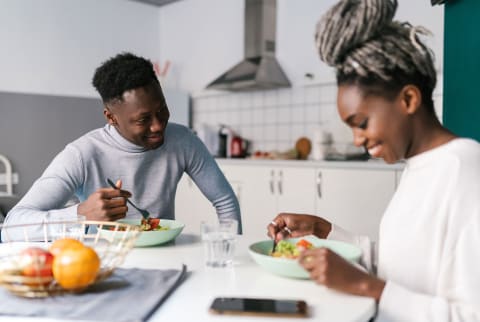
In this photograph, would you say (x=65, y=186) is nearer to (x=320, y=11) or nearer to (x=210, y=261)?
(x=210, y=261)

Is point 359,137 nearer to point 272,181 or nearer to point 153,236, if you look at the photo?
point 153,236

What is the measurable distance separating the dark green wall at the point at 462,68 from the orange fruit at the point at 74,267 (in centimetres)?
133

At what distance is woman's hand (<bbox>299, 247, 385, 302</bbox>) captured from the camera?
0.92m

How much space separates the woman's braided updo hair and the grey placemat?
1.87 feet

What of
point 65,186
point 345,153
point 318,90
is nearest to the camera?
point 65,186

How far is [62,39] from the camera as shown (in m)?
4.34

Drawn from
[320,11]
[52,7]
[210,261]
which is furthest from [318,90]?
[210,261]

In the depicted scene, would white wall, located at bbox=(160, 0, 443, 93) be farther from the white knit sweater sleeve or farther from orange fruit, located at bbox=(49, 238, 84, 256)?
orange fruit, located at bbox=(49, 238, 84, 256)

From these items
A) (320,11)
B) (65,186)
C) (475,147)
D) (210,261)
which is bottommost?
(210,261)

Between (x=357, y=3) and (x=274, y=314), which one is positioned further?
(x=357, y=3)

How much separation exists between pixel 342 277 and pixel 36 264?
0.57m

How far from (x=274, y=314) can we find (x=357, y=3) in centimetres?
62

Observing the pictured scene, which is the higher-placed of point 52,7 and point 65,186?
point 52,7

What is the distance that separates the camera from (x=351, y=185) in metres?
3.04
